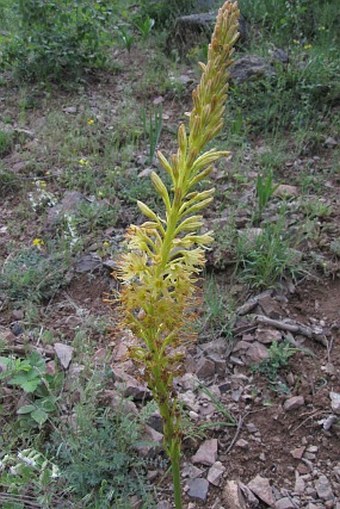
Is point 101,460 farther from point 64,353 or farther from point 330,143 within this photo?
point 330,143

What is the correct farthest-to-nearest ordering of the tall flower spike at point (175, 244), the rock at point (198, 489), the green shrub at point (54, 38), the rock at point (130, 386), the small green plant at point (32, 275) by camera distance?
the green shrub at point (54, 38)
the small green plant at point (32, 275)
the rock at point (130, 386)
the rock at point (198, 489)
the tall flower spike at point (175, 244)

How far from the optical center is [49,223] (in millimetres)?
4043

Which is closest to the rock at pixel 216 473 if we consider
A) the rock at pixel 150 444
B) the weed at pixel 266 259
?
the rock at pixel 150 444

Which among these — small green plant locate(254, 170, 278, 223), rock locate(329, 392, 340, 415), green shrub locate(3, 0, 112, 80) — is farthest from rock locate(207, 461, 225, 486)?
green shrub locate(3, 0, 112, 80)

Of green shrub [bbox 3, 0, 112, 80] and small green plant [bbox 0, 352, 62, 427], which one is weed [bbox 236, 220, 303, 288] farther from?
green shrub [bbox 3, 0, 112, 80]

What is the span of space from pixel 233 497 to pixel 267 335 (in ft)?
3.14

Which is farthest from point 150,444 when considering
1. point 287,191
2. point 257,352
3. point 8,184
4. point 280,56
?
point 280,56

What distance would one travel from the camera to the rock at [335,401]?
9.46ft

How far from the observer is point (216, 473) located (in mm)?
2629

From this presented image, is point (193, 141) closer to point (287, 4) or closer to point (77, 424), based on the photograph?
point (77, 424)

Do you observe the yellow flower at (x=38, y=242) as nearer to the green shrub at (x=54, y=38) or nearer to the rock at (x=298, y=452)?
the rock at (x=298, y=452)

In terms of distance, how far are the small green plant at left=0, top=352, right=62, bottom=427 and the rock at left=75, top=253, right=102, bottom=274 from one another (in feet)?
3.02

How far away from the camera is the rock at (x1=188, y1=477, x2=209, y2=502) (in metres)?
2.55

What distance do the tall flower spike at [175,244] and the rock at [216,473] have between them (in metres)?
0.55
